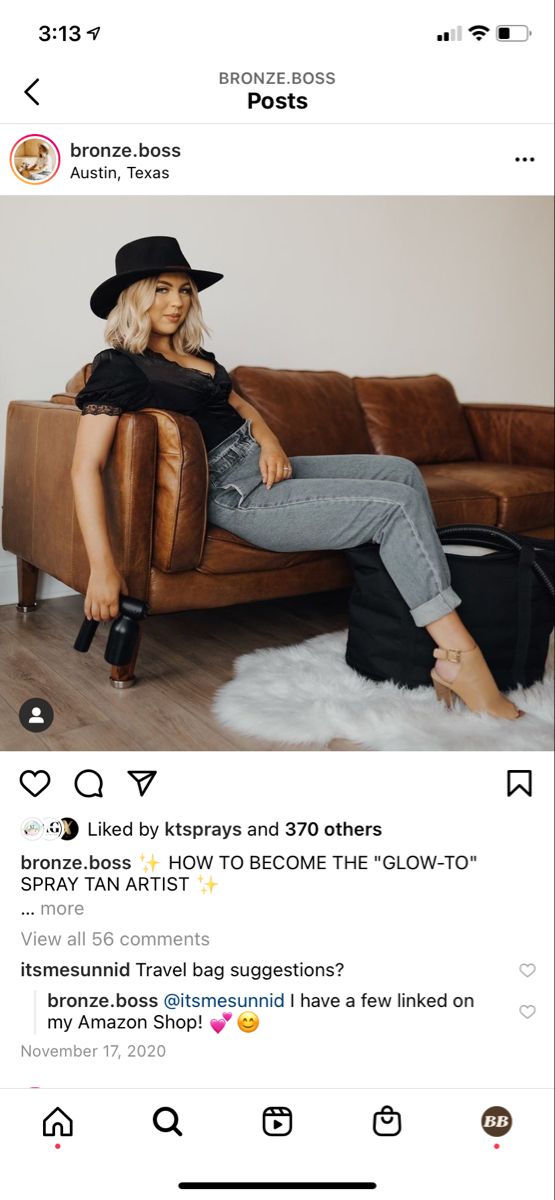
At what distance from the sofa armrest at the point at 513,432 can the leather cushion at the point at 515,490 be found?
18 cm

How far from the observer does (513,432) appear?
10.4 ft

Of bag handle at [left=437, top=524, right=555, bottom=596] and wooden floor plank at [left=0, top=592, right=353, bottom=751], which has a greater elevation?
bag handle at [left=437, top=524, right=555, bottom=596]

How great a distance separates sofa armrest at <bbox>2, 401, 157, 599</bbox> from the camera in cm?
180

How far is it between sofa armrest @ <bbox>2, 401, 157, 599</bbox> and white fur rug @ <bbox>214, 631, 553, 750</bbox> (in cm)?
36
